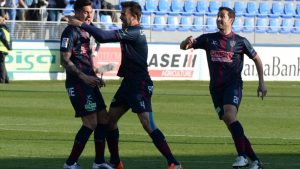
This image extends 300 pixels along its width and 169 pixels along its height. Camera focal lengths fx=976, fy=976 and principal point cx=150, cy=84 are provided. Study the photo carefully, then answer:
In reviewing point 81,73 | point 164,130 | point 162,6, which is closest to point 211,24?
point 162,6

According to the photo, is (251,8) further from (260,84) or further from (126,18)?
(126,18)

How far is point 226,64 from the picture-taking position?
1244cm

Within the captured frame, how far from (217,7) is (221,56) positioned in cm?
3005

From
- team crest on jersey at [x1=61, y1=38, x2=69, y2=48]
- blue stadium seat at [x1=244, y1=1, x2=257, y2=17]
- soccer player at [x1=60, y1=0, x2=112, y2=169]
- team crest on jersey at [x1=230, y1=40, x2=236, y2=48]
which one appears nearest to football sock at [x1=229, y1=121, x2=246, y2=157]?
team crest on jersey at [x1=230, y1=40, x2=236, y2=48]

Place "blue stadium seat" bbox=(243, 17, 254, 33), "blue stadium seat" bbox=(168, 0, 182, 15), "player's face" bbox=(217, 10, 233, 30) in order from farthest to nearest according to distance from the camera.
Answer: "blue stadium seat" bbox=(168, 0, 182, 15)
"blue stadium seat" bbox=(243, 17, 254, 33)
"player's face" bbox=(217, 10, 233, 30)

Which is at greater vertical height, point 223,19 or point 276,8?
point 223,19

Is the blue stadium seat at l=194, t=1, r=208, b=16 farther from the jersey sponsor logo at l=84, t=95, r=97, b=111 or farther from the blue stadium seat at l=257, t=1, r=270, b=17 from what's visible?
the jersey sponsor logo at l=84, t=95, r=97, b=111

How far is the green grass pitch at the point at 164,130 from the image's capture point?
13.0 metres

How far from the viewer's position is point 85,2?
11.3 m

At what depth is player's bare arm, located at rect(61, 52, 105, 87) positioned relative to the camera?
11.2 metres

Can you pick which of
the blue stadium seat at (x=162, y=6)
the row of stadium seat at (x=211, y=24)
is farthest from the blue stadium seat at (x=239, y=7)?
the blue stadium seat at (x=162, y=6)

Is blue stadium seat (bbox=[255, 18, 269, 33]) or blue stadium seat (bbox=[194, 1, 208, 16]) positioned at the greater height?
blue stadium seat (bbox=[194, 1, 208, 16])

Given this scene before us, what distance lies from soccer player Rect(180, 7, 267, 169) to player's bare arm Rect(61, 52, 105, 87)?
1.71 metres

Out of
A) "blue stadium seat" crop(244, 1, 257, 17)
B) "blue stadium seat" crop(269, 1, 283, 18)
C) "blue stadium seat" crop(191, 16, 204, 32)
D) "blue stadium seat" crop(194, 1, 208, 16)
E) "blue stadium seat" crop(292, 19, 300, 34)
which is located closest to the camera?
"blue stadium seat" crop(191, 16, 204, 32)
